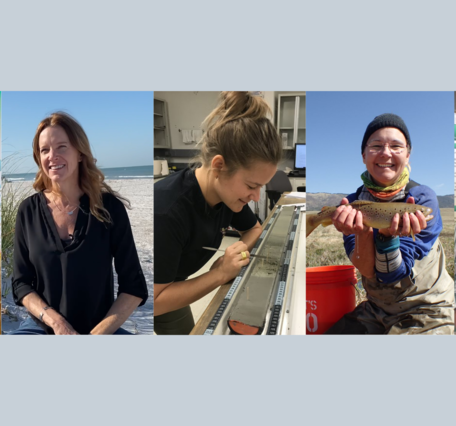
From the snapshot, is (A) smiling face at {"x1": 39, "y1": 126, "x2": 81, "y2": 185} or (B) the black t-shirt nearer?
(B) the black t-shirt

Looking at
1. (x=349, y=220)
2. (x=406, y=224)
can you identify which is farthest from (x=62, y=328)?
(x=406, y=224)

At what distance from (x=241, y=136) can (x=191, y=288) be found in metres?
0.91

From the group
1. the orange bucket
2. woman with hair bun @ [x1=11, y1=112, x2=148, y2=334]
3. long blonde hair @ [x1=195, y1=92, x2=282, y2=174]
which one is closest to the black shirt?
woman with hair bun @ [x1=11, y1=112, x2=148, y2=334]

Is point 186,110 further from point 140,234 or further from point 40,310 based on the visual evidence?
point 40,310

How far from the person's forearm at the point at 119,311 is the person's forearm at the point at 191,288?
0.24 m

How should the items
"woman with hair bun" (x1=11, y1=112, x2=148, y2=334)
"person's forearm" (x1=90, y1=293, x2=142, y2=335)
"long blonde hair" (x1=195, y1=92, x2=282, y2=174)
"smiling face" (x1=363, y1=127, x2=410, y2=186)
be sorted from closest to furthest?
"long blonde hair" (x1=195, y1=92, x2=282, y2=174)
"smiling face" (x1=363, y1=127, x2=410, y2=186)
"woman with hair bun" (x1=11, y1=112, x2=148, y2=334)
"person's forearm" (x1=90, y1=293, x2=142, y2=335)

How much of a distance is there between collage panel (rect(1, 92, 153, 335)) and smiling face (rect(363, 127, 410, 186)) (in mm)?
1332

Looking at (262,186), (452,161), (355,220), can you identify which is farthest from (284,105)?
(452,161)

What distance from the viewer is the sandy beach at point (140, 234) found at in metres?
2.66

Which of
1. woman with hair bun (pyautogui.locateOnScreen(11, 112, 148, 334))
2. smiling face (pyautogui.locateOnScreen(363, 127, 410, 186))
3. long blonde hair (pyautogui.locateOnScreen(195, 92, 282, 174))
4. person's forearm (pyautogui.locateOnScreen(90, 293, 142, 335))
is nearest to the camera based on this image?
long blonde hair (pyautogui.locateOnScreen(195, 92, 282, 174))

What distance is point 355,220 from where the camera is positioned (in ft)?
8.29

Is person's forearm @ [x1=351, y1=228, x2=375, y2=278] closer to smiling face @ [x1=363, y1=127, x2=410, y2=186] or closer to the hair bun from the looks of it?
smiling face @ [x1=363, y1=127, x2=410, y2=186]

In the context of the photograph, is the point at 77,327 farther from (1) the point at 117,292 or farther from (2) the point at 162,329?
(2) the point at 162,329

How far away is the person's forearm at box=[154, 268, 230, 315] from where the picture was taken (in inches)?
99.3
